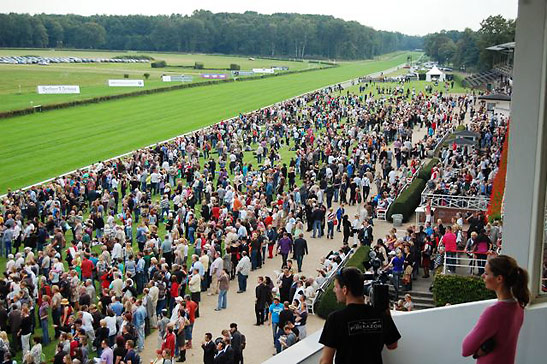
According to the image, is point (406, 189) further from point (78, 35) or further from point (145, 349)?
point (78, 35)

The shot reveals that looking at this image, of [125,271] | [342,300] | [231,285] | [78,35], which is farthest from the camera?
[78,35]

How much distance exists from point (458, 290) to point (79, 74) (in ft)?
218

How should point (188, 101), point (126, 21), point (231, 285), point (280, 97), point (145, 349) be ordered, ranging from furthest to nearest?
A: point (126, 21) → point (280, 97) → point (188, 101) → point (231, 285) → point (145, 349)

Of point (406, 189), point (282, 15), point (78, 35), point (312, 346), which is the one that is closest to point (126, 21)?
point (78, 35)

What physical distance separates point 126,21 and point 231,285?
10466cm

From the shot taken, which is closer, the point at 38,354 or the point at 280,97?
the point at 38,354

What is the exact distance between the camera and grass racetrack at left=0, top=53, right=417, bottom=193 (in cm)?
3309

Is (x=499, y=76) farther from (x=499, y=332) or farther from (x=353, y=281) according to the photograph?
(x=353, y=281)

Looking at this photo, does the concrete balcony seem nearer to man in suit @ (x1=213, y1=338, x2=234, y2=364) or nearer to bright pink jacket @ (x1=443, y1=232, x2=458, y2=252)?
man in suit @ (x1=213, y1=338, x2=234, y2=364)

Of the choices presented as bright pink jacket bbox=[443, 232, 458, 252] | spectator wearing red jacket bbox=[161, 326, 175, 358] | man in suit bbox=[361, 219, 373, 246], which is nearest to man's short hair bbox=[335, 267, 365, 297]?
spectator wearing red jacket bbox=[161, 326, 175, 358]

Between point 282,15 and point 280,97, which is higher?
point 282,15

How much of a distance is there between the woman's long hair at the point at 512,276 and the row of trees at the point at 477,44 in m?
49.2

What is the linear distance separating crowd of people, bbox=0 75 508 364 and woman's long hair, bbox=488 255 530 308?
6.97 m

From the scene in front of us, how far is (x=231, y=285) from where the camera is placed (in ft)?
51.3
